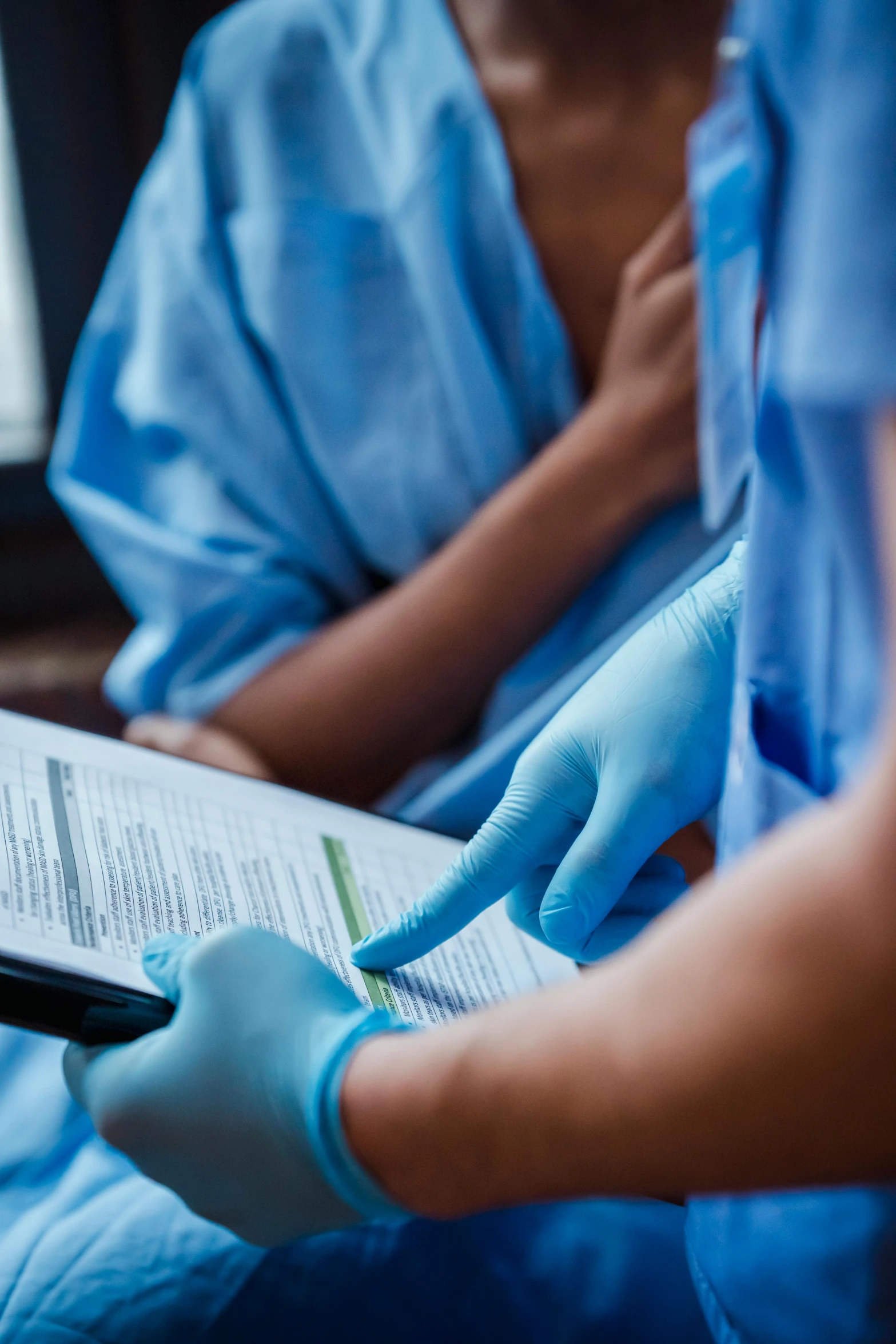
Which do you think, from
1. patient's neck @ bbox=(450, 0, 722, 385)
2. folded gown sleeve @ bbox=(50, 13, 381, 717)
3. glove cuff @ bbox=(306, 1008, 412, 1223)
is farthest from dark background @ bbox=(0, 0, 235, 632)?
glove cuff @ bbox=(306, 1008, 412, 1223)

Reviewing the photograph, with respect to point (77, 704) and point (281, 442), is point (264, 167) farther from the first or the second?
point (77, 704)

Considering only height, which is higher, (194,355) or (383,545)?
(194,355)

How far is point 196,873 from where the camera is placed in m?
0.45

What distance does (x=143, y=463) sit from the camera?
0.82m

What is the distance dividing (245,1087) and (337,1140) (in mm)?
44

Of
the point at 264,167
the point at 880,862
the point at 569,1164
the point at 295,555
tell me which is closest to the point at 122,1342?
the point at 569,1164

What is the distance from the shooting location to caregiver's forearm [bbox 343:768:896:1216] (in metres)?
0.24

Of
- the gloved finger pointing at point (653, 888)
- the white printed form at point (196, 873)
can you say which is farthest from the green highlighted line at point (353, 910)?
the gloved finger pointing at point (653, 888)

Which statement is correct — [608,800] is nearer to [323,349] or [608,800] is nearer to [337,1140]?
[337,1140]

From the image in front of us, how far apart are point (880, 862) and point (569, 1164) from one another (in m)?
0.11

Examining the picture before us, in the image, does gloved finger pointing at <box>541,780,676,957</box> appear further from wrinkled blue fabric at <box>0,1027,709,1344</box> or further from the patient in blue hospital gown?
the patient in blue hospital gown

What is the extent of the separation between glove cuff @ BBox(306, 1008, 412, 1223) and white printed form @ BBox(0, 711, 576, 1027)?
3.0 inches

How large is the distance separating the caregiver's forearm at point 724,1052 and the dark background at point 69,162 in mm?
1037

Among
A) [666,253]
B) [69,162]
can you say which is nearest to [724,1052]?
[666,253]
